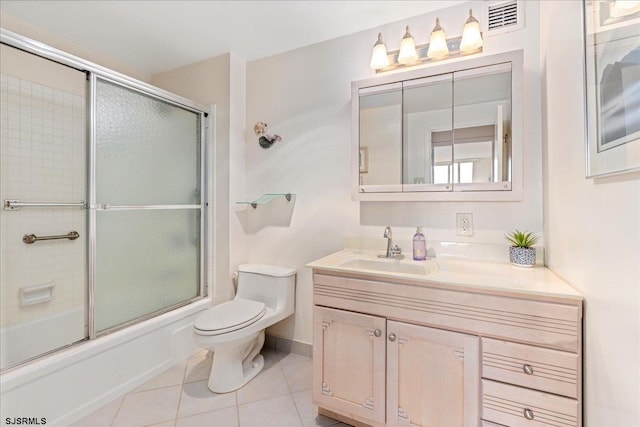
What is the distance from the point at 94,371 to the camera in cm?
159

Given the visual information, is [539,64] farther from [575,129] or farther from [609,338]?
[609,338]

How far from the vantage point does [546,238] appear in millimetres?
1457

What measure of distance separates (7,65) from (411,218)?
262 centimetres

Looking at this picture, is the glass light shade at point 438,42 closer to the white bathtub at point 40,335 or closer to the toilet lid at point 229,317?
the toilet lid at point 229,317

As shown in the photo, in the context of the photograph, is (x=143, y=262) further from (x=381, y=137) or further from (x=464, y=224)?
(x=464, y=224)

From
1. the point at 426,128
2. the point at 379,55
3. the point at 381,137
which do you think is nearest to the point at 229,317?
the point at 381,137

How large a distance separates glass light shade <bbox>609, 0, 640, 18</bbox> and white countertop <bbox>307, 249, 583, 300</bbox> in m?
0.81

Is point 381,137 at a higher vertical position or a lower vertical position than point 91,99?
lower

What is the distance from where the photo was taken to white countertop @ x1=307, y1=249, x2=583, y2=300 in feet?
3.53

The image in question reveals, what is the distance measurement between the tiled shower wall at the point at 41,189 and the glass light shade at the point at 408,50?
76.4 inches

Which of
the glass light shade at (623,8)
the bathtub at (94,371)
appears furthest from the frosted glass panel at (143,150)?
the glass light shade at (623,8)

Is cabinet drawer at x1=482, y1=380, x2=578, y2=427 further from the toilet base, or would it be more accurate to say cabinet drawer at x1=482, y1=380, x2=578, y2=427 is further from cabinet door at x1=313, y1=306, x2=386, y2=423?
the toilet base

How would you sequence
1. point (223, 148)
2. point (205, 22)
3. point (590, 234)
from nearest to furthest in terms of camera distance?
point (590, 234) → point (205, 22) → point (223, 148)

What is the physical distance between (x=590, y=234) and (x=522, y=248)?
0.57 m
